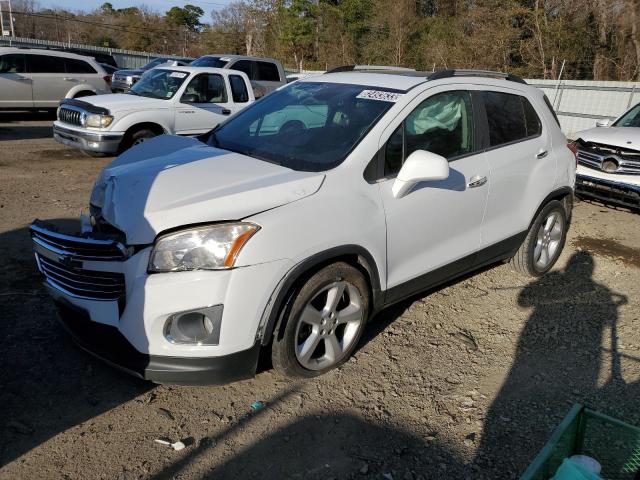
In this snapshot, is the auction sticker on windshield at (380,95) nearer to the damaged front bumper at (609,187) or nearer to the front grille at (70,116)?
the damaged front bumper at (609,187)

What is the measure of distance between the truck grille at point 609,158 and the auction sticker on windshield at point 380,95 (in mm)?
4667

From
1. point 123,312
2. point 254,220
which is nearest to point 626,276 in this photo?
point 254,220

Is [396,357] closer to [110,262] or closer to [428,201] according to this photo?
[428,201]

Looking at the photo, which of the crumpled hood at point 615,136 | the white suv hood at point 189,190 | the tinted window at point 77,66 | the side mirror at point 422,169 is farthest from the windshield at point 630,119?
the tinted window at point 77,66

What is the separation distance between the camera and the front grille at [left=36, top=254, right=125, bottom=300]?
2.79 m

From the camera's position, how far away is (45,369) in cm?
320

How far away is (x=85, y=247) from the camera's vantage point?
2818mm

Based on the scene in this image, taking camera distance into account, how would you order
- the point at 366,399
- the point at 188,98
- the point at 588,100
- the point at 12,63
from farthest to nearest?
the point at 588,100
the point at 12,63
the point at 188,98
the point at 366,399

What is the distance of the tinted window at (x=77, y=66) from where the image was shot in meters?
13.4

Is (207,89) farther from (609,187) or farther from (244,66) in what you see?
(609,187)

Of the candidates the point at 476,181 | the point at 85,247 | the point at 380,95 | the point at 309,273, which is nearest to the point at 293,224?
the point at 309,273

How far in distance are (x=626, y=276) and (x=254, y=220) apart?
162 inches

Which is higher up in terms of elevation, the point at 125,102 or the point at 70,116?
the point at 125,102

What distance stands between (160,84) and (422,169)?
7247 millimetres
